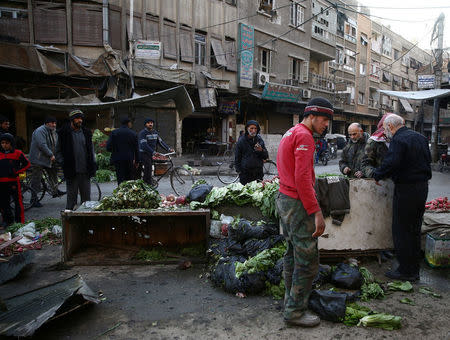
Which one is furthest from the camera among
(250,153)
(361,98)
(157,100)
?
(361,98)

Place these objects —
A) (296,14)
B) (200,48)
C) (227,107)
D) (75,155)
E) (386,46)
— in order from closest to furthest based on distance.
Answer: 1. (75,155)
2. (200,48)
3. (227,107)
4. (296,14)
5. (386,46)

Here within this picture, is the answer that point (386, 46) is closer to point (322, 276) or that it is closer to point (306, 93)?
point (306, 93)

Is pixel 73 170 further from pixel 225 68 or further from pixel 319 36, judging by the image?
pixel 319 36

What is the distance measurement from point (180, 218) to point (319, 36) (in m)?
27.0

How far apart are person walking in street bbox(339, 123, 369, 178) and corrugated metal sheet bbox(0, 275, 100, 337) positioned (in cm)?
428

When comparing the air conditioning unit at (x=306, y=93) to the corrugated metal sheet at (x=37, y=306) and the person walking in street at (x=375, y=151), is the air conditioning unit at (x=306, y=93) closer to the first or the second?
the person walking in street at (x=375, y=151)

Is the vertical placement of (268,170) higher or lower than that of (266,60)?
lower

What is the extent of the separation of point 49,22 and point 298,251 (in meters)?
15.7

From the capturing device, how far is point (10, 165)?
598cm

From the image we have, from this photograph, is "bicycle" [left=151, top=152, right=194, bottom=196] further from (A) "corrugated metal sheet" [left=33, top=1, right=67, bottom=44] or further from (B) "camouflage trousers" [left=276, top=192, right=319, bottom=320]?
(A) "corrugated metal sheet" [left=33, top=1, right=67, bottom=44]

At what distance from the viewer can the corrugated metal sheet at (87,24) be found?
14.6 metres

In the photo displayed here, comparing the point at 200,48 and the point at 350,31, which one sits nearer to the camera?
the point at 200,48

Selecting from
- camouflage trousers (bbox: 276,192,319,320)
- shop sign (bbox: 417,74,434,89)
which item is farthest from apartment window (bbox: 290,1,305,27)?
camouflage trousers (bbox: 276,192,319,320)

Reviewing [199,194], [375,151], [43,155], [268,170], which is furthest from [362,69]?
[199,194]
